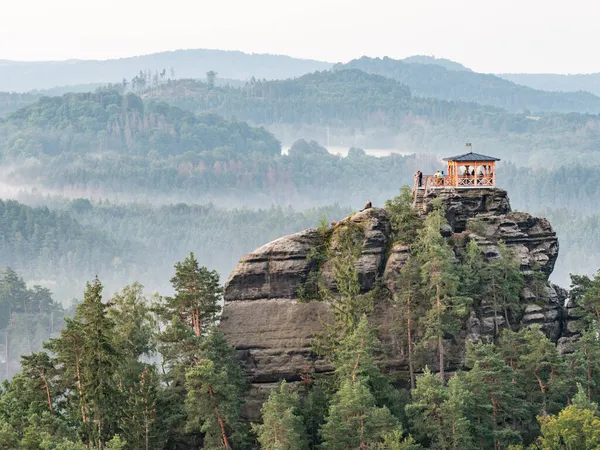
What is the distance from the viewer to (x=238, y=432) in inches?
2835

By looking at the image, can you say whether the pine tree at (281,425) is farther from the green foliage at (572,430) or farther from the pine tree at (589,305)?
the pine tree at (589,305)

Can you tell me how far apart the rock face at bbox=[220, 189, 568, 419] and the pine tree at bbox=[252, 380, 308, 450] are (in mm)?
4657

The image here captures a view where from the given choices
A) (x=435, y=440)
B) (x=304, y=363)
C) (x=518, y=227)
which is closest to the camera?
(x=435, y=440)

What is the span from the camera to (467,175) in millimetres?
84000

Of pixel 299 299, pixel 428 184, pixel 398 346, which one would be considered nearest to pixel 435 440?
pixel 398 346

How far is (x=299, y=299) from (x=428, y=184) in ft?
40.8

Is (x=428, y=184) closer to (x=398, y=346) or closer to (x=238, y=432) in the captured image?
(x=398, y=346)

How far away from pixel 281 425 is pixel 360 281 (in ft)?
42.6

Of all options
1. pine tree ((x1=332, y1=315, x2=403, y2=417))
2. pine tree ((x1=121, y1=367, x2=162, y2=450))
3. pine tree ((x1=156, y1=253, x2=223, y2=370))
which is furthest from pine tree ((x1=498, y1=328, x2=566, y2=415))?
pine tree ((x1=121, y1=367, x2=162, y2=450))

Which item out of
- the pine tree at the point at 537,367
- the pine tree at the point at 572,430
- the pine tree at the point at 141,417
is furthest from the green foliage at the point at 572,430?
the pine tree at the point at 141,417

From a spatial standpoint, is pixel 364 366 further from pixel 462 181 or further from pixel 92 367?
pixel 462 181

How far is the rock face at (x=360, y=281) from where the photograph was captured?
77.1 m

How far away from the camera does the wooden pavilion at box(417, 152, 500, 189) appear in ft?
272

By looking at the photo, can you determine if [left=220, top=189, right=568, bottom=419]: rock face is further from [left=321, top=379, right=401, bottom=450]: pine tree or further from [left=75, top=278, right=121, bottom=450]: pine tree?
[left=75, top=278, right=121, bottom=450]: pine tree
